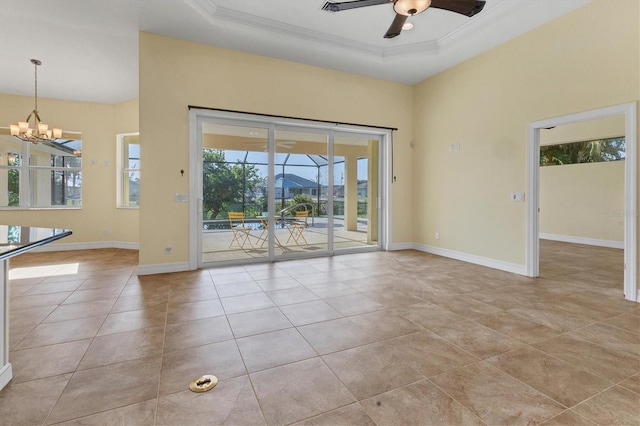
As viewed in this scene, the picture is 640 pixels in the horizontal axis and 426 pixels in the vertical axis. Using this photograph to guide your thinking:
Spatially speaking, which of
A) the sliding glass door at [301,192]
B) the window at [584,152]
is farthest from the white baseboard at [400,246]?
the window at [584,152]

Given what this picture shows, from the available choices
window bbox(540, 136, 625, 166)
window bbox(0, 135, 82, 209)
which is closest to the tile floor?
window bbox(0, 135, 82, 209)

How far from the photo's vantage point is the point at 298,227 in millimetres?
5719

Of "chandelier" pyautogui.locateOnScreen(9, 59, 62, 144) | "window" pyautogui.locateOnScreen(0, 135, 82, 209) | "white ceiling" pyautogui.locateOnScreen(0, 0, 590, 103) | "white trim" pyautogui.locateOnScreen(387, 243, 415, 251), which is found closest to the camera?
"white ceiling" pyautogui.locateOnScreen(0, 0, 590, 103)

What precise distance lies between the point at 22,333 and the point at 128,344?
101 cm

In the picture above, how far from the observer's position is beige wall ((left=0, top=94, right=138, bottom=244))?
6.66 meters

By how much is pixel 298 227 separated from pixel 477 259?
313 cm

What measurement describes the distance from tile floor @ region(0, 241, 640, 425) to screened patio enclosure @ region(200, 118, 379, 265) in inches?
48.3

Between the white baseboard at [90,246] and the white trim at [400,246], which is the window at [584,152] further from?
the white baseboard at [90,246]

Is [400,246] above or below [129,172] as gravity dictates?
below

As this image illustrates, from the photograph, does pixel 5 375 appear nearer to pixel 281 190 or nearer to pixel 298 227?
pixel 281 190

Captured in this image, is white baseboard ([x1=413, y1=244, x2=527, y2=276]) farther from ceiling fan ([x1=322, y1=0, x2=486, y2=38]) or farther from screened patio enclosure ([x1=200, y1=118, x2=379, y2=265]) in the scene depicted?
ceiling fan ([x1=322, y1=0, x2=486, y2=38])

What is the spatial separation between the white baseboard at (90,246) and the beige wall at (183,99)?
2.93 meters

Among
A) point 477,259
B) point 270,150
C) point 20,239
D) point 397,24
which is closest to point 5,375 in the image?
point 20,239

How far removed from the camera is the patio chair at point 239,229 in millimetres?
5138
